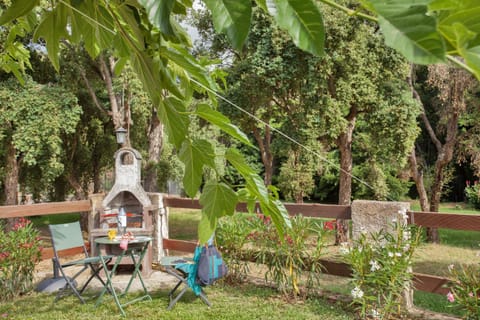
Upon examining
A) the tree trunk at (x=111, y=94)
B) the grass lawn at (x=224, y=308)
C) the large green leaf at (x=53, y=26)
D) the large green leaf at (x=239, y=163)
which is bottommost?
the grass lawn at (x=224, y=308)

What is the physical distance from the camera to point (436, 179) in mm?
10602

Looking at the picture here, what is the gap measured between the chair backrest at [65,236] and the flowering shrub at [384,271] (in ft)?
10.9

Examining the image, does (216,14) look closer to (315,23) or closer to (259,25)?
(315,23)

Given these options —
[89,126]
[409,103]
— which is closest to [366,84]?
[409,103]

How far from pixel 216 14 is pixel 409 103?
855 cm

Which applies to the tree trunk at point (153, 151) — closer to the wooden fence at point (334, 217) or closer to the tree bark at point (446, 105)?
the wooden fence at point (334, 217)

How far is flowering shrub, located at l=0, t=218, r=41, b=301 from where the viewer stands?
15.9ft

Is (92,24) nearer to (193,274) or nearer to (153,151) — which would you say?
(193,274)

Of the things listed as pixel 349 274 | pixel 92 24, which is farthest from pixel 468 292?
pixel 92 24

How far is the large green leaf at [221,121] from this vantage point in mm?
632

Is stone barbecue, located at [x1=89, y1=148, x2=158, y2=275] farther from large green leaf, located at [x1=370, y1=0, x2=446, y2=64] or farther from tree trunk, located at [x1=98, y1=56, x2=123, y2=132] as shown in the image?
large green leaf, located at [x1=370, y1=0, x2=446, y2=64]

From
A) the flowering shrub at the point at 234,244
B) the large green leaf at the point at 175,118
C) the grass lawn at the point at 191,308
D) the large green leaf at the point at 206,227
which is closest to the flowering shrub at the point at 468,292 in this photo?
the grass lawn at the point at 191,308

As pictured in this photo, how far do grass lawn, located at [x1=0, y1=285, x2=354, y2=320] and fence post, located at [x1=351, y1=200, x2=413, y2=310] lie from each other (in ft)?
2.80

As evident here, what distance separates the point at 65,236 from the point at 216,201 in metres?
4.79
